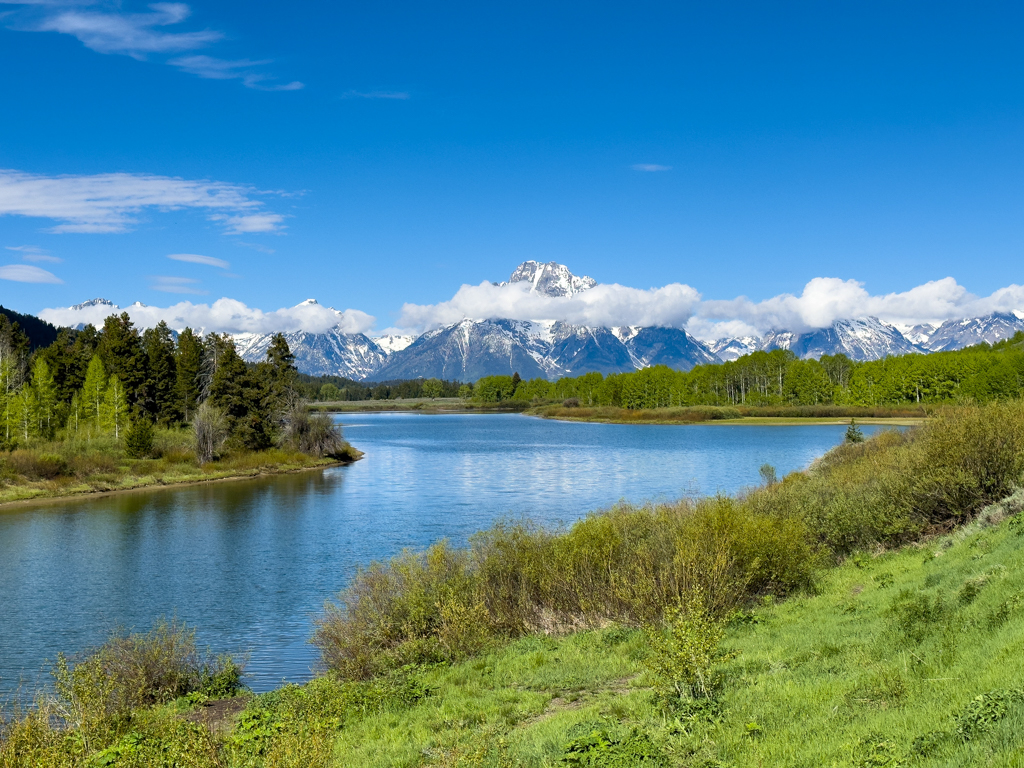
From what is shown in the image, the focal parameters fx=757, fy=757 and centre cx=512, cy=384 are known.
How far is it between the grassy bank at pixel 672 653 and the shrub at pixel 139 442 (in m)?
62.3

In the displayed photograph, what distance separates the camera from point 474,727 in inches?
557

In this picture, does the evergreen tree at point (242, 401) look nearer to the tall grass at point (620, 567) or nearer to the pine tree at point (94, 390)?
the pine tree at point (94, 390)

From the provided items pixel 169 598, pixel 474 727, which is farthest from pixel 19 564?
pixel 474 727

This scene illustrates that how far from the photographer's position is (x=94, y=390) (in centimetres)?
8562

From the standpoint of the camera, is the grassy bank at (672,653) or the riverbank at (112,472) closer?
the grassy bank at (672,653)

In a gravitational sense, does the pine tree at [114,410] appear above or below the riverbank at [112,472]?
above

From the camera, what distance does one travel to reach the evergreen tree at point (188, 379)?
10089 cm

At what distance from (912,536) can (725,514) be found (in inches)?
405

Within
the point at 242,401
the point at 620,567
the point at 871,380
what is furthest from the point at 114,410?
the point at 871,380

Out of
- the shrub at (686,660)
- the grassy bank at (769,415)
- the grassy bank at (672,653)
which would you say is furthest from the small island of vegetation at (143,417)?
the grassy bank at (769,415)

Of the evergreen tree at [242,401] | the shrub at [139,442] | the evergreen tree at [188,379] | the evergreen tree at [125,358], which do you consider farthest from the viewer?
the evergreen tree at [188,379]

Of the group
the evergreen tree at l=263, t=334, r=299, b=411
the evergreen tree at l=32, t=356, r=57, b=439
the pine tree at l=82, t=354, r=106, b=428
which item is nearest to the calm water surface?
the evergreen tree at l=263, t=334, r=299, b=411

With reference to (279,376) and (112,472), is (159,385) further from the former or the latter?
(112,472)

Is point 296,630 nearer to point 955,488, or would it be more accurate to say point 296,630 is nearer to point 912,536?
point 912,536
